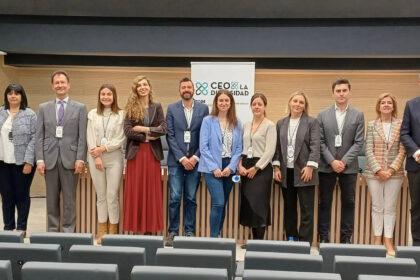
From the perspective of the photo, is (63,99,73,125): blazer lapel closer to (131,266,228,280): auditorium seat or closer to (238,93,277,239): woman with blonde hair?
(238,93,277,239): woman with blonde hair

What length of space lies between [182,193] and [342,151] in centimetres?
151

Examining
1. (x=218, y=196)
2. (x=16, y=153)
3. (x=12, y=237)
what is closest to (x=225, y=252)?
(x=12, y=237)

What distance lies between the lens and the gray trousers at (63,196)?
448 centimetres

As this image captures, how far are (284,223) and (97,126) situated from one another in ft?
6.38

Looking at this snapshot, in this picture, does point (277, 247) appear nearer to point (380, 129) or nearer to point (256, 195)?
point (256, 195)

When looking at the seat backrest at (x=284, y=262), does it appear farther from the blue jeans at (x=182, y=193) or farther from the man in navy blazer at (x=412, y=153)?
the man in navy blazer at (x=412, y=153)

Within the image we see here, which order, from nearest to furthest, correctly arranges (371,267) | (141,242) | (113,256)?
(371,267) → (113,256) → (141,242)

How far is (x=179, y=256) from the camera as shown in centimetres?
233

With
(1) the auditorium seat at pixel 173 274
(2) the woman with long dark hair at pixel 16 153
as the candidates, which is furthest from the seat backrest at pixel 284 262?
(2) the woman with long dark hair at pixel 16 153

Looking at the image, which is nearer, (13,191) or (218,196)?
(218,196)

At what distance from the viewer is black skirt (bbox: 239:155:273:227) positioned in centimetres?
437

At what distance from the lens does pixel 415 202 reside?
13.8ft

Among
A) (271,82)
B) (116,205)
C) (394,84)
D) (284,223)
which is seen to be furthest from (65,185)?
(394,84)

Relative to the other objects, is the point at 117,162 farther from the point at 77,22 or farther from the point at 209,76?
the point at 77,22
